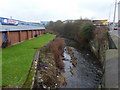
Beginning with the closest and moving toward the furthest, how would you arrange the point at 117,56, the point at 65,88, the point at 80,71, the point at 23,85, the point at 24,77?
the point at 117,56, the point at 23,85, the point at 24,77, the point at 65,88, the point at 80,71

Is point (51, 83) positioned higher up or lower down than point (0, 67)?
lower down

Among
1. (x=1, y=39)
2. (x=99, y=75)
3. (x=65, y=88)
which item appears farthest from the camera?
(x=1, y=39)

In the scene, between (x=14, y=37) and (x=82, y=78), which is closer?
(x=82, y=78)

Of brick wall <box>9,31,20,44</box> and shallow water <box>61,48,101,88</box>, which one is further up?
brick wall <box>9,31,20,44</box>

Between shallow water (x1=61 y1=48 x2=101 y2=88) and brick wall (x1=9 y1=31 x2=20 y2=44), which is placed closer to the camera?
shallow water (x1=61 y1=48 x2=101 y2=88)

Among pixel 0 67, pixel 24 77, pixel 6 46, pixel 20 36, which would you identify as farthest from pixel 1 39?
pixel 24 77

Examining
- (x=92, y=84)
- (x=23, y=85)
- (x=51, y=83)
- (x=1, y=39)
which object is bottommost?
(x=92, y=84)

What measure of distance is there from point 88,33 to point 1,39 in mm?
16304

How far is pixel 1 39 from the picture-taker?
11.5 m

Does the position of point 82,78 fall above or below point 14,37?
below

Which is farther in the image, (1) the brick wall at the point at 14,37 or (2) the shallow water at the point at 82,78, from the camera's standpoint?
(1) the brick wall at the point at 14,37

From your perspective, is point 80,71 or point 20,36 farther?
point 20,36

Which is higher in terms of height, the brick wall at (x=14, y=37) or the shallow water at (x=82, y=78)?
the brick wall at (x=14, y=37)

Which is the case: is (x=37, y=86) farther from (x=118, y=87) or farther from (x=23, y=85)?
(x=118, y=87)
